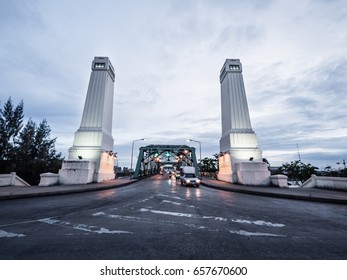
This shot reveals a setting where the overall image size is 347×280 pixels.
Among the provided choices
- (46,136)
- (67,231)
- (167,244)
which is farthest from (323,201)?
(46,136)

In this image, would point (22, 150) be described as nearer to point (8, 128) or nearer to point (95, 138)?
point (8, 128)

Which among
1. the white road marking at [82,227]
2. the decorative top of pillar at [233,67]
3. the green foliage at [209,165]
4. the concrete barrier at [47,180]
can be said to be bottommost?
the white road marking at [82,227]

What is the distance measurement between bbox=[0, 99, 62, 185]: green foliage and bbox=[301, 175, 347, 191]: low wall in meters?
45.4

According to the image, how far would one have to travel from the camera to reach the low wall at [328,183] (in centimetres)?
1429

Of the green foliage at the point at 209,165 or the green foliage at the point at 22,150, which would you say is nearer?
the green foliage at the point at 22,150

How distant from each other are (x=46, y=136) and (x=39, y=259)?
5102cm

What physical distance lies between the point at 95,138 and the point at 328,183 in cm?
2711

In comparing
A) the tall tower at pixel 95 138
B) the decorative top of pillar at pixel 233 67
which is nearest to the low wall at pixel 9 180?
the tall tower at pixel 95 138

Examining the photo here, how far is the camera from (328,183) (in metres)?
15.8

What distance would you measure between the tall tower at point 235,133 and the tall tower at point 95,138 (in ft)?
59.3

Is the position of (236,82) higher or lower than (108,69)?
lower

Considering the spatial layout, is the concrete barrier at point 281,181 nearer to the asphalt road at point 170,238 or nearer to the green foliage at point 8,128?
the asphalt road at point 170,238

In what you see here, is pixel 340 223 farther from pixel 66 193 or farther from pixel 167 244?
pixel 66 193

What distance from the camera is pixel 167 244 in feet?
12.3
